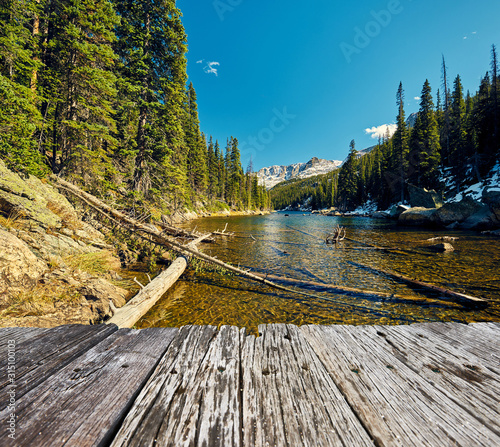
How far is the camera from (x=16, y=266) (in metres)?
4.43

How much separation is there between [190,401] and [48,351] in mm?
1291

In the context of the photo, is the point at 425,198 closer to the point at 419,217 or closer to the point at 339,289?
the point at 419,217

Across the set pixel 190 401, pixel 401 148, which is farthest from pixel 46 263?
pixel 401 148

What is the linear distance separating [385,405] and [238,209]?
67.6 m

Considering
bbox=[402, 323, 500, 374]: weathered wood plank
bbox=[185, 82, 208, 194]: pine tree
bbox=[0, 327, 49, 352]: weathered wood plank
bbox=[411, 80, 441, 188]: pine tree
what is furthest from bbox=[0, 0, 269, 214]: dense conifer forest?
bbox=[411, 80, 441, 188]: pine tree

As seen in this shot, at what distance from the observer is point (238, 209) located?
224ft

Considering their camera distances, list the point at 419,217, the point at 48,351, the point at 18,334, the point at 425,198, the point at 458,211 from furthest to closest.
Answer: the point at 425,198 < the point at 419,217 < the point at 458,211 < the point at 18,334 < the point at 48,351

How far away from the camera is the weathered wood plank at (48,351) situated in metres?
1.29

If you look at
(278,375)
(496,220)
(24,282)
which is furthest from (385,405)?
(496,220)

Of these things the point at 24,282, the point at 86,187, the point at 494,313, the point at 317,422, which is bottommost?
the point at 494,313

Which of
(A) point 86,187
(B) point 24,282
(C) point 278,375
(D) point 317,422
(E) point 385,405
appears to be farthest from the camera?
(A) point 86,187

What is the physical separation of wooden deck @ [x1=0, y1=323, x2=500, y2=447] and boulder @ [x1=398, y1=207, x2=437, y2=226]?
103 feet

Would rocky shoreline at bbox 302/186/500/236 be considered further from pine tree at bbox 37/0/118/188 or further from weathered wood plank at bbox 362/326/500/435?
pine tree at bbox 37/0/118/188

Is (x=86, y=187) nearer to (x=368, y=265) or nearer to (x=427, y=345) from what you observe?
(x=427, y=345)
